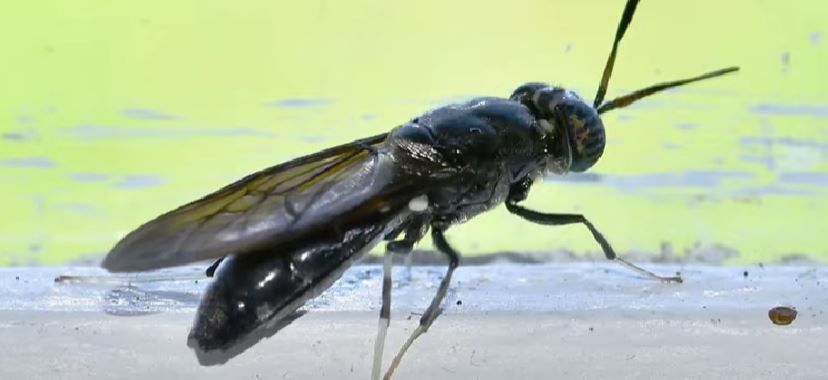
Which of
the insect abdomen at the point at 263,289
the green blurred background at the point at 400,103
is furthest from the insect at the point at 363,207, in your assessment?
the green blurred background at the point at 400,103

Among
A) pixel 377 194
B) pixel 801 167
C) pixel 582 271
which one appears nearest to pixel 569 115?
pixel 582 271

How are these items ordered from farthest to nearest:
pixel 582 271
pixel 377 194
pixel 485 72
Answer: pixel 485 72
pixel 582 271
pixel 377 194

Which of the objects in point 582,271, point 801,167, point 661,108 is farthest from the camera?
point 661,108

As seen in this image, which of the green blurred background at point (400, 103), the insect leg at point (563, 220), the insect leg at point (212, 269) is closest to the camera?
the insect leg at point (212, 269)

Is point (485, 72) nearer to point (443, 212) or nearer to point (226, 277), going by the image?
point (443, 212)

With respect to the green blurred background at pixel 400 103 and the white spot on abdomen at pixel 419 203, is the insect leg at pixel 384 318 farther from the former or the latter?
the green blurred background at pixel 400 103

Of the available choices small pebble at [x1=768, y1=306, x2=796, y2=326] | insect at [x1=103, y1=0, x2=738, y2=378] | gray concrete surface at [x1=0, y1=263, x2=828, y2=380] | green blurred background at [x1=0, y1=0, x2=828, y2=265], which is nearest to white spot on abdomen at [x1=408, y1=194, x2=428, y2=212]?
insect at [x1=103, y1=0, x2=738, y2=378]

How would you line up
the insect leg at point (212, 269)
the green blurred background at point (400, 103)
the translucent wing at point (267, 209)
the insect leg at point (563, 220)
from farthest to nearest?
the green blurred background at point (400, 103), the insect leg at point (563, 220), the insect leg at point (212, 269), the translucent wing at point (267, 209)
